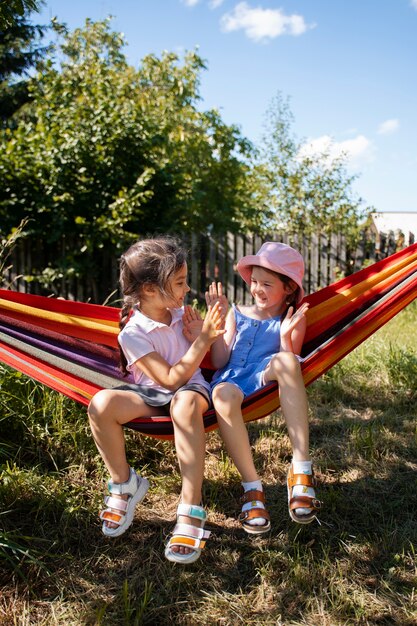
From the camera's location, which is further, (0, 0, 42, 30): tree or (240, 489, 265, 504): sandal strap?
(0, 0, 42, 30): tree

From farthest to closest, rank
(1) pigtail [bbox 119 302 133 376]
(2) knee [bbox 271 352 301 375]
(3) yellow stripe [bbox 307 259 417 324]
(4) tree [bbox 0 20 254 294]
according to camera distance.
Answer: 1. (4) tree [bbox 0 20 254 294]
2. (3) yellow stripe [bbox 307 259 417 324]
3. (1) pigtail [bbox 119 302 133 376]
4. (2) knee [bbox 271 352 301 375]

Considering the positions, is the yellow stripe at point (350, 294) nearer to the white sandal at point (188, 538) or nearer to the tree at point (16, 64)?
the white sandal at point (188, 538)

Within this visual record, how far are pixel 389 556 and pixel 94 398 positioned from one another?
1.12 m

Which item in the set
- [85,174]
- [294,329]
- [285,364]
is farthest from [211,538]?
[85,174]

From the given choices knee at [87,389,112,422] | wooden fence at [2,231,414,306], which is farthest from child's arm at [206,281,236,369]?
wooden fence at [2,231,414,306]

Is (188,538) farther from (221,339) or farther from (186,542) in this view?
(221,339)

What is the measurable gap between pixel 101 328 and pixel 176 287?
17.1 inches

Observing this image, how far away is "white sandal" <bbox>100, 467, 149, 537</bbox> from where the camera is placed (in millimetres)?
1848

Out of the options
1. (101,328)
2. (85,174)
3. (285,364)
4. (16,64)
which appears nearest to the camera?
(285,364)

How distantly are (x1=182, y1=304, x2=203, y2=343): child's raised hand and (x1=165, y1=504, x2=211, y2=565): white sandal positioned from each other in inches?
24.0

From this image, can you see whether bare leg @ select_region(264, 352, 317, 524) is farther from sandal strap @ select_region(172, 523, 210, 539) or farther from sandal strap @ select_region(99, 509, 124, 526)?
sandal strap @ select_region(99, 509, 124, 526)

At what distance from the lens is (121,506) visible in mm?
1871

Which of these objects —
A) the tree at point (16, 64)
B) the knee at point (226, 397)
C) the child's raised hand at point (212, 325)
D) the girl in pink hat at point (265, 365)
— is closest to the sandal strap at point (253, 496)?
the girl in pink hat at point (265, 365)

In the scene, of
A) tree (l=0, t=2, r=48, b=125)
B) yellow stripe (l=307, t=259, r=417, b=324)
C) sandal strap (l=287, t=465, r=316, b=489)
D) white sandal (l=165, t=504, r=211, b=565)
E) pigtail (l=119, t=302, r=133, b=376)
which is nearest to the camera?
white sandal (l=165, t=504, r=211, b=565)
